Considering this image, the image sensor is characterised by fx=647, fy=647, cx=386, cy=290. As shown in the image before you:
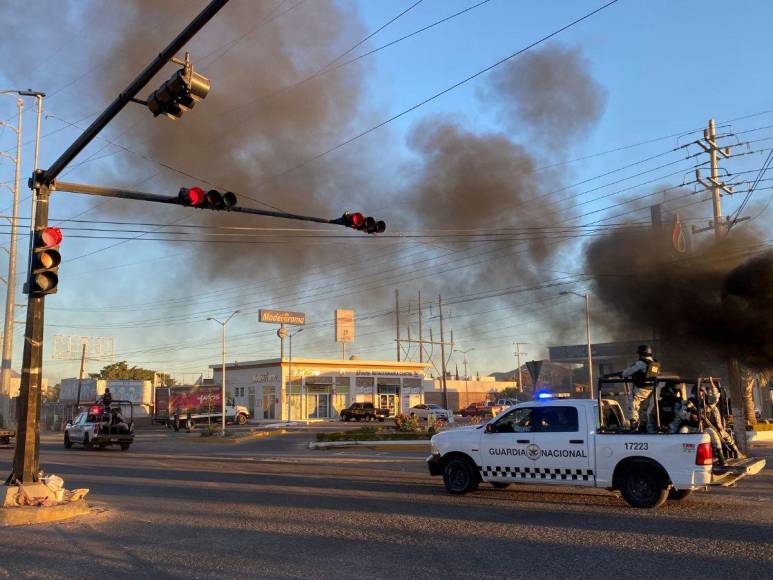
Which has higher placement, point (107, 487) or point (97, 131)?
point (97, 131)

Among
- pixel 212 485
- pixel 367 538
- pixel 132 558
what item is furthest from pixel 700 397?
pixel 212 485

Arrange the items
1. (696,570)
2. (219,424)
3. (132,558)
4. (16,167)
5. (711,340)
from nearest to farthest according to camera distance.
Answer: (696,570), (132,558), (711,340), (16,167), (219,424)

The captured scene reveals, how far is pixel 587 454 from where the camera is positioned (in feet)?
29.0

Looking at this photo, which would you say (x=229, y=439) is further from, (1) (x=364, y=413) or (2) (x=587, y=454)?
(2) (x=587, y=454)

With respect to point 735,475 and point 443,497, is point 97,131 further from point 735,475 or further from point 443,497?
point 735,475

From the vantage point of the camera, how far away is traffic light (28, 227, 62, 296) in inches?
347

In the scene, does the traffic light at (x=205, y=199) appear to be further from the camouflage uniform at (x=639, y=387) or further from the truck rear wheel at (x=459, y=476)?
the camouflage uniform at (x=639, y=387)

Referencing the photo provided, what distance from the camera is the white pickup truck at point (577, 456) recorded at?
8242mm

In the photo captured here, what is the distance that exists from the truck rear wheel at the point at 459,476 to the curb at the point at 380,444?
11.0 m

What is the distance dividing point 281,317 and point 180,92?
5121 cm

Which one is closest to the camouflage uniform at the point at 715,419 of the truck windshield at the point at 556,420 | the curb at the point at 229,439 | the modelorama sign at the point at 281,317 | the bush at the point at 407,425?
the truck windshield at the point at 556,420

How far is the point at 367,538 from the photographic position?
691cm

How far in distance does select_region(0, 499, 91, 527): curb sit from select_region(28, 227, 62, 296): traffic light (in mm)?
2827

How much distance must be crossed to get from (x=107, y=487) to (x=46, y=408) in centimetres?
4593
